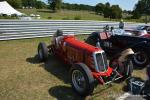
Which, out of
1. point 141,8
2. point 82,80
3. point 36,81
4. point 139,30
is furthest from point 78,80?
point 141,8

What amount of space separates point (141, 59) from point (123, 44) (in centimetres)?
117

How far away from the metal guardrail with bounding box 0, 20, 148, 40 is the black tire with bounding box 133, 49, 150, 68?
6.26 metres

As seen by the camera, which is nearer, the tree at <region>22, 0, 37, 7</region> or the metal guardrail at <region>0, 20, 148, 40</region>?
the metal guardrail at <region>0, 20, 148, 40</region>

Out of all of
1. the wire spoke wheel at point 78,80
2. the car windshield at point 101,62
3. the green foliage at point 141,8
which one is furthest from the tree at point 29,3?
the wire spoke wheel at point 78,80

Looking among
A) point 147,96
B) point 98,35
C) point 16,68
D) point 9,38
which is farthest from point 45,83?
point 9,38

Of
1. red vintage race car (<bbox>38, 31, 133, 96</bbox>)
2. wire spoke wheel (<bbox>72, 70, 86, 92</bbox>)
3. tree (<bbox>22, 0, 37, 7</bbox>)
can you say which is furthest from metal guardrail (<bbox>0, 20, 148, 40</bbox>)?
tree (<bbox>22, 0, 37, 7</bbox>)

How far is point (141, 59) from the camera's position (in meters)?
9.45

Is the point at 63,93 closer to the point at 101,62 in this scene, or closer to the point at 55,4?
the point at 101,62

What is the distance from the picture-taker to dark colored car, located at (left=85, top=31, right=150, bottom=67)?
9.35 meters

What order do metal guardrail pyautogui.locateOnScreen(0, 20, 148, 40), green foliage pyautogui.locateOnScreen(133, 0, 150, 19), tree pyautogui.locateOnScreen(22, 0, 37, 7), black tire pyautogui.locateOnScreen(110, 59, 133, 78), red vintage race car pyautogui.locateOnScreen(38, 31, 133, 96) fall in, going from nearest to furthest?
1. red vintage race car pyautogui.locateOnScreen(38, 31, 133, 96)
2. black tire pyautogui.locateOnScreen(110, 59, 133, 78)
3. metal guardrail pyautogui.locateOnScreen(0, 20, 148, 40)
4. green foliage pyautogui.locateOnScreen(133, 0, 150, 19)
5. tree pyautogui.locateOnScreen(22, 0, 37, 7)

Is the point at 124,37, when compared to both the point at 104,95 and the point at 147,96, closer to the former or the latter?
the point at 104,95

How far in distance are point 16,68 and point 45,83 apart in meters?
1.63

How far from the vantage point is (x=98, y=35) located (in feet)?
36.7

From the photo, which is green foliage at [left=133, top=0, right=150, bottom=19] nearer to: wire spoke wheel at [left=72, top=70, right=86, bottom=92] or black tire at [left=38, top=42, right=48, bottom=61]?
black tire at [left=38, top=42, right=48, bottom=61]
